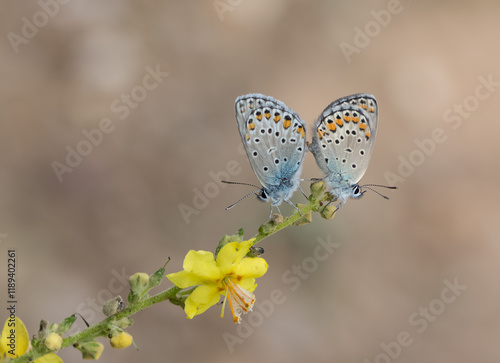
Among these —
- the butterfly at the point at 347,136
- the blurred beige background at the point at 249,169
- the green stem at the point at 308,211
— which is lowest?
the blurred beige background at the point at 249,169

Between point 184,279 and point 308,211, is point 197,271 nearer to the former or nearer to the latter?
point 184,279

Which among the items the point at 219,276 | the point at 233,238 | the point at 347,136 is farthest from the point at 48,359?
the point at 347,136

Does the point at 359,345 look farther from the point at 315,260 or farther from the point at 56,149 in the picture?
the point at 56,149

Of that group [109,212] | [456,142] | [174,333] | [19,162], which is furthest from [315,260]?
[19,162]

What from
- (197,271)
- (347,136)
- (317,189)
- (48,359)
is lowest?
(48,359)

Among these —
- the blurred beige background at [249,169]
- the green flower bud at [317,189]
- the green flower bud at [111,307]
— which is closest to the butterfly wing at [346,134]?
the green flower bud at [317,189]

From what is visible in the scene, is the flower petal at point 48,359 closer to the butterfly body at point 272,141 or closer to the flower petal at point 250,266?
the flower petal at point 250,266

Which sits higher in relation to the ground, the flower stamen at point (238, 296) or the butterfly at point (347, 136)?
the butterfly at point (347, 136)
